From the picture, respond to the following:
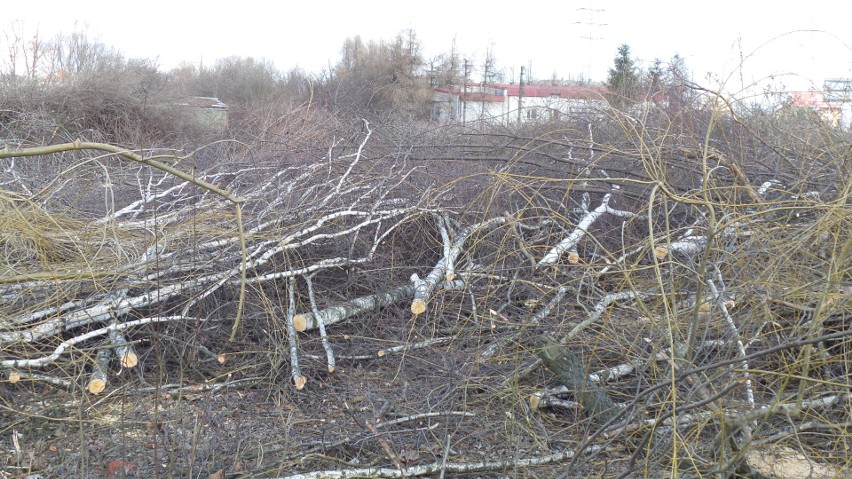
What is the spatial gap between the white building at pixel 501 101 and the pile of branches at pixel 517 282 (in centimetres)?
236

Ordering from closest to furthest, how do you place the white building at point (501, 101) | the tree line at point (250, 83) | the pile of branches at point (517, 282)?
1. the pile of branches at point (517, 282)
2. the white building at point (501, 101)
3. the tree line at point (250, 83)

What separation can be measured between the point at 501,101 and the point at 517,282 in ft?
60.0

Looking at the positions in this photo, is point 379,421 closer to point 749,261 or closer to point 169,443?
point 169,443

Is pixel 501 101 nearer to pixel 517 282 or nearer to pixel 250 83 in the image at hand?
pixel 250 83

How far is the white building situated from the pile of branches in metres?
2.36

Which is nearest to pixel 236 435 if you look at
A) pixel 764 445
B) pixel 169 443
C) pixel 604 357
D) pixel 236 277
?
pixel 169 443

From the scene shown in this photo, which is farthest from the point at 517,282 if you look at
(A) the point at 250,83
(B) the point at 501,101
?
(A) the point at 250,83

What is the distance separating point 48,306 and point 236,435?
148 centimetres

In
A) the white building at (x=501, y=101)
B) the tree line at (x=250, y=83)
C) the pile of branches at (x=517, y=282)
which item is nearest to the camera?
the pile of branches at (x=517, y=282)

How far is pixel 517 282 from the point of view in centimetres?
439

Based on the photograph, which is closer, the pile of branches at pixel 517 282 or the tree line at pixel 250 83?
the pile of branches at pixel 517 282

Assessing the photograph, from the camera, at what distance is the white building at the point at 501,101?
8220 millimetres

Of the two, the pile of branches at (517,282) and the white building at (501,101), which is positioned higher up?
the white building at (501,101)

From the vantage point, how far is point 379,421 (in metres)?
3.19
